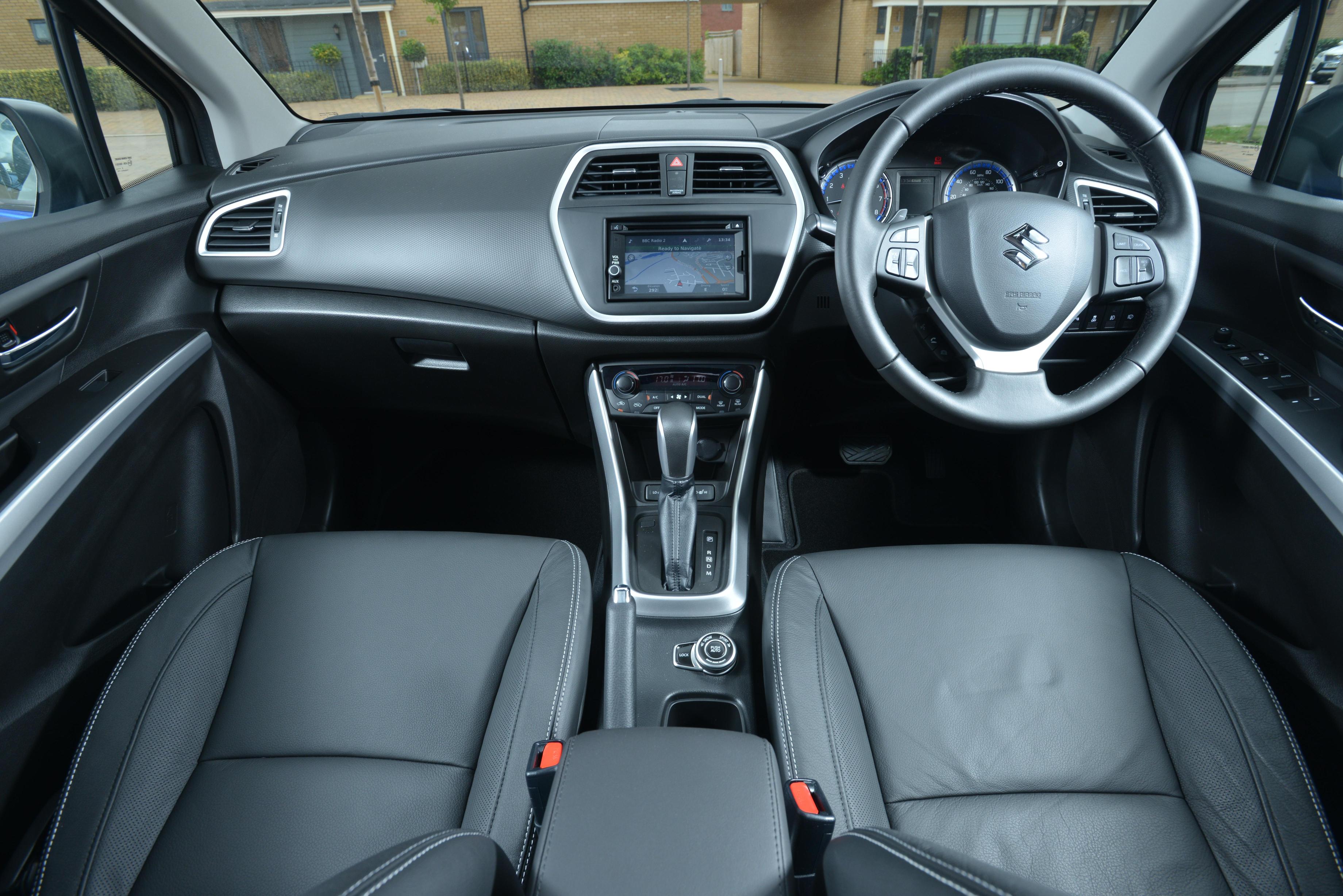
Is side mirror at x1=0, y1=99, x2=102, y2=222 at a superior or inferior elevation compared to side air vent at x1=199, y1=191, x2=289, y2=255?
superior

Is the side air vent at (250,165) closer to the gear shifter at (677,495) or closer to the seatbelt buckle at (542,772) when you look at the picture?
the gear shifter at (677,495)

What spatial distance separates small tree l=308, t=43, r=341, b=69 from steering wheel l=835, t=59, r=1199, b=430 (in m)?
1.55

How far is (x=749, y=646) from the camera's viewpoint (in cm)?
144

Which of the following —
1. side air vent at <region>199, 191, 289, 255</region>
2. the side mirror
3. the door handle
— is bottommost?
the door handle

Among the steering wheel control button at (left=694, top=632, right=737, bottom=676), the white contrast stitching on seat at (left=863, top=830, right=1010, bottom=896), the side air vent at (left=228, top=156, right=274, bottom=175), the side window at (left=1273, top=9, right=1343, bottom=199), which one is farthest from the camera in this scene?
the side air vent at (left=228, top=156, right=274, bottom=175)

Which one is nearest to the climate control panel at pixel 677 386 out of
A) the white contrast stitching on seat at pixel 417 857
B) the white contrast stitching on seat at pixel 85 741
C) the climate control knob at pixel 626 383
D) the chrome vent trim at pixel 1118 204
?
the climate control knob at pixel 626 383

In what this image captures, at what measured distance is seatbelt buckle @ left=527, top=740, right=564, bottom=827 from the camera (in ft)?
2.40

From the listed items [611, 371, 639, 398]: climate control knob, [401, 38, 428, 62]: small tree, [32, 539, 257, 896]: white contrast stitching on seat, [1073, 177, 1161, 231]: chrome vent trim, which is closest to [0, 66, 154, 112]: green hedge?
[401, 38, 428, 62]: small tree

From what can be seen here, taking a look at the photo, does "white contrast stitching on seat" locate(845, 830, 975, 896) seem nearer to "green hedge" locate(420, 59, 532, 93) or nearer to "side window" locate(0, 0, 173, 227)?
"side window" locate(0, 0, 173, 227)

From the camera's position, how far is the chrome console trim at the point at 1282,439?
101cm

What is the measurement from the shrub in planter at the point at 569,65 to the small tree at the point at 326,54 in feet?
1.79

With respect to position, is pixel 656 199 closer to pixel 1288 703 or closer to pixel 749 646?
pixel 749 646

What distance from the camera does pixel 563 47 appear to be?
1852 millimetres

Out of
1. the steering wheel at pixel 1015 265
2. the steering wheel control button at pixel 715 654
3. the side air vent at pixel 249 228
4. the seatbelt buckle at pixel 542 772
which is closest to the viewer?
the seatbelt buckle at pixel 542 772
